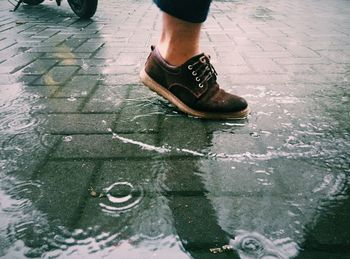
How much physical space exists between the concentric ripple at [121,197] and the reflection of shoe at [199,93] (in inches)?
26.3

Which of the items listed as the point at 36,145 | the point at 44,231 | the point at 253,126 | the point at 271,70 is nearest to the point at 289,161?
the point at 253,126

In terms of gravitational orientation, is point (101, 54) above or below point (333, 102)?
below

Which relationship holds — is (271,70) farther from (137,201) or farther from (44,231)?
(44,231)

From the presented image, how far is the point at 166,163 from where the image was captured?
1.27 metres

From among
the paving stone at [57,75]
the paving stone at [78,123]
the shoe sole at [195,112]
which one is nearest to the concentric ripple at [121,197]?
the paving stone at [78,123]

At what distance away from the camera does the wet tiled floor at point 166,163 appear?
92 cm

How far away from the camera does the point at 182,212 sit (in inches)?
39.9

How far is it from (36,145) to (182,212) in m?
0.77

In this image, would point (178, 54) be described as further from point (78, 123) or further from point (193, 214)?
point (193, 214)

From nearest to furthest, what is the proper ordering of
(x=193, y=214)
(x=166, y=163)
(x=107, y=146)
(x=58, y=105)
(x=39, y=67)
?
(x=193, y=214) → (x=166, y=163) → (x=107, y=146) → (x=58, y=105) → (x=39, y=67)

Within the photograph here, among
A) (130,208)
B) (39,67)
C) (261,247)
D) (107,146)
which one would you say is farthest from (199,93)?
(39,67)

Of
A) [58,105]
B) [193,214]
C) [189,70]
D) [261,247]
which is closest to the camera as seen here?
[261,247]

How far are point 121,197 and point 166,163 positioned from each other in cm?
26

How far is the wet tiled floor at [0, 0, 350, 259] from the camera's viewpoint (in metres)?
0.92
